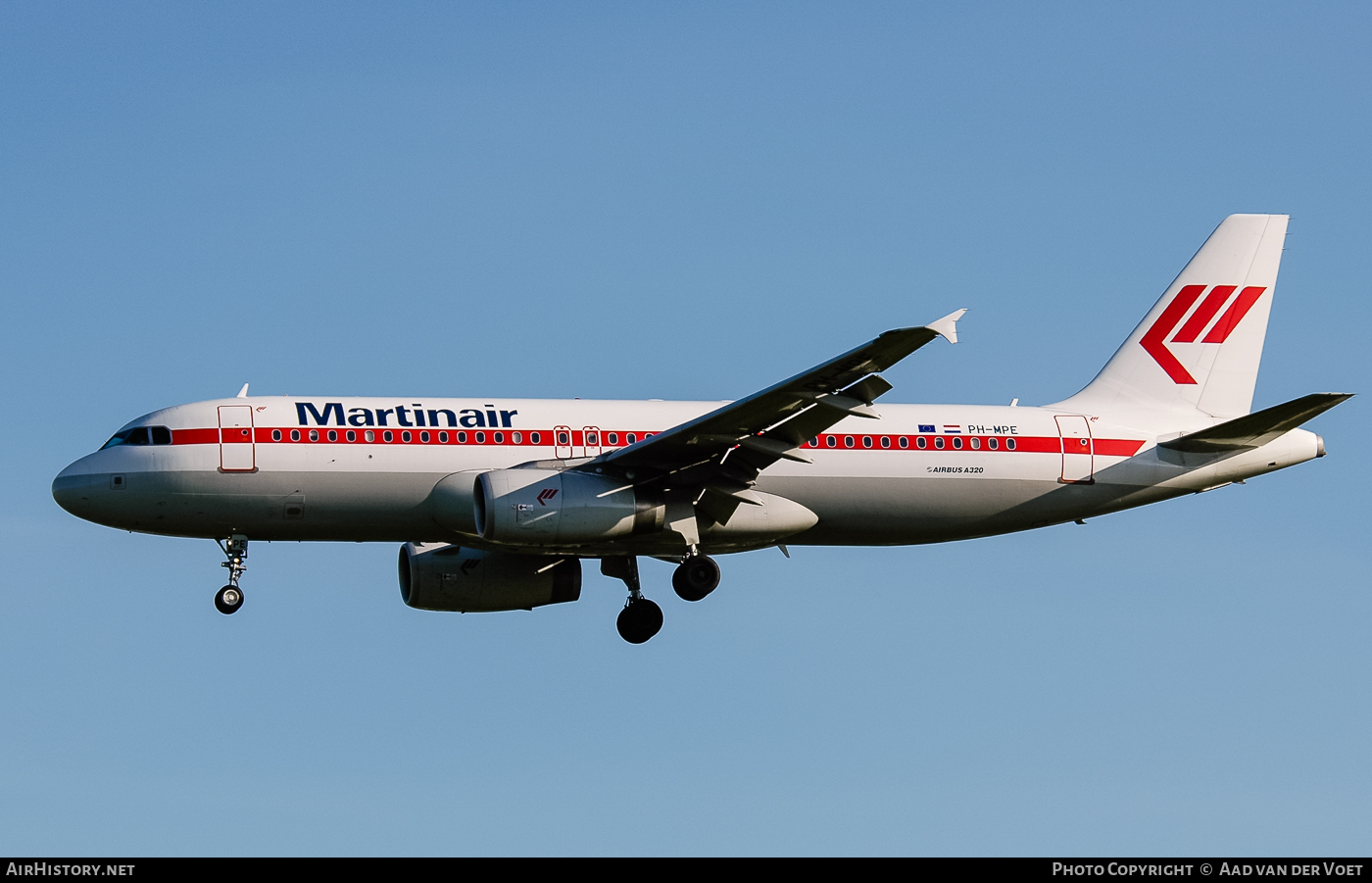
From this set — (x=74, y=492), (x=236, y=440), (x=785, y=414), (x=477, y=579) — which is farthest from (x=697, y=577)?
(x=74, y=492)

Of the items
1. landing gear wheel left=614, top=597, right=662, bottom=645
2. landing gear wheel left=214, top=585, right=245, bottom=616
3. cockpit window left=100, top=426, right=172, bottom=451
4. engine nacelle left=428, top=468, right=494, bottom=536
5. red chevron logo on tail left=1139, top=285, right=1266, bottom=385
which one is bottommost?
landing gear wheel left=614, top=597, right=662, bottom=645

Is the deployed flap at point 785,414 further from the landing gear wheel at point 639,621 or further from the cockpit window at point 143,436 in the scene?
the cockpit window at point 143,436

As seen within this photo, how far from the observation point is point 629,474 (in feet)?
112

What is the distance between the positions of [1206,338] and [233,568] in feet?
72.1

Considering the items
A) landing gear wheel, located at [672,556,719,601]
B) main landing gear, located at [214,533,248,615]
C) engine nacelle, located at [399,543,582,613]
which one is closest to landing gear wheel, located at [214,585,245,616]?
main landing gear, located at [214,533,248,615]

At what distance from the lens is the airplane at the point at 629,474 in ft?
110

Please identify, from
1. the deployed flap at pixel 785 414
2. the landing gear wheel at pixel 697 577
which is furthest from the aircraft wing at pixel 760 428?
the landing gear wheel at pixel 697 577

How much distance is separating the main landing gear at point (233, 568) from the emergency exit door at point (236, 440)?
1488mm

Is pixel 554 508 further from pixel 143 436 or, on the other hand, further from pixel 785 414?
pixel 143 436

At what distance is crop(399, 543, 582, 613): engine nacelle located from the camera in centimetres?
3831

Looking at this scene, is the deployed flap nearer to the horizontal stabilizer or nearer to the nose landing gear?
the nose landing gear

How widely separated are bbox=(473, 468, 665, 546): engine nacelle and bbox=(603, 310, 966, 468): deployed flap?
0.73 metres

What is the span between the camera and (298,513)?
34.0m
